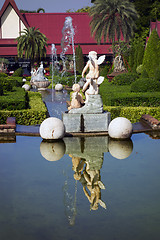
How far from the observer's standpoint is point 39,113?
15.6m

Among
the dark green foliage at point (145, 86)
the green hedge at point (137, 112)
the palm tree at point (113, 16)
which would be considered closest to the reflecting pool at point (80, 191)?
the green hedge at point (137, 112)

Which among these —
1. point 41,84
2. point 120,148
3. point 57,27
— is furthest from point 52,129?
point 57,27

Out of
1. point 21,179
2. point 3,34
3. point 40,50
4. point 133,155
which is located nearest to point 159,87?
point 133,155

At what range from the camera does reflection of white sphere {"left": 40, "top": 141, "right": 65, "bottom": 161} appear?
1066 centimetres

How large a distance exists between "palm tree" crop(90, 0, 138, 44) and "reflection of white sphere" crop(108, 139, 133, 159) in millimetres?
34578

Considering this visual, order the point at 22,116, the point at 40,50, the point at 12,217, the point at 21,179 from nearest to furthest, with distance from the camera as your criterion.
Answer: the point at 12,217, the point at 21,179, the point at 22,116, the point at 40,50

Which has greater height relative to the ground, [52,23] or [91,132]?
[52,23]

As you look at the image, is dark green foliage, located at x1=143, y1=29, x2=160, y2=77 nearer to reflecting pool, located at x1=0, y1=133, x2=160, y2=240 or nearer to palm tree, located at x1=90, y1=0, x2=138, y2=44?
palm tree, located at x1=90, y1=0, x2=138, y2=44

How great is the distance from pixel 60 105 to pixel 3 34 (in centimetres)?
3664

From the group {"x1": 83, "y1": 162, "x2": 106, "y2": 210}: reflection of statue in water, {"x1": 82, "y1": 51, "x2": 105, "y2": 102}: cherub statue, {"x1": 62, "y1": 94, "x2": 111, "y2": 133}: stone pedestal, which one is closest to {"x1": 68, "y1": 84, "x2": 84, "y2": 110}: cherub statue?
{"x1": 82, "y1": 51, "x2": 105, "y2": 102}: cherub statue

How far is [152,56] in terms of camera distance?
29766 mm

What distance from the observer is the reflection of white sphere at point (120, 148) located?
10820mm

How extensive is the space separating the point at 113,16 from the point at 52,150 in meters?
37.3

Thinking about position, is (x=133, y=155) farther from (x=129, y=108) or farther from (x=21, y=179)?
(x=129, y=108)
